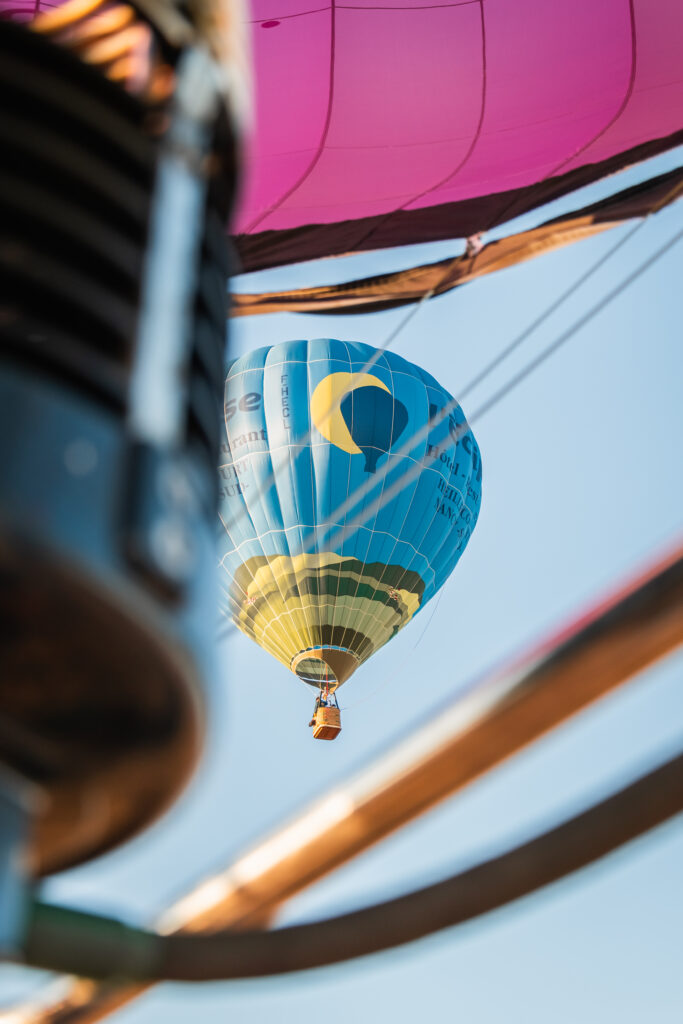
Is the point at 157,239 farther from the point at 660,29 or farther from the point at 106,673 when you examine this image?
the point at 660,29

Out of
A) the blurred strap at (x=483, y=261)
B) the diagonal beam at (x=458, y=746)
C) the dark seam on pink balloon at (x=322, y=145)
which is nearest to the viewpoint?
the diagonal beam at (x=458, y=746)

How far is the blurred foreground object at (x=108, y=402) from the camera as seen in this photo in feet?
2.53

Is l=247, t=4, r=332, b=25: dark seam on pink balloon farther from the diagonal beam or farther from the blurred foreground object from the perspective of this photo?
the diagonal beam

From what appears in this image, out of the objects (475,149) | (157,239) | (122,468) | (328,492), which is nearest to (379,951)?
(122,468)

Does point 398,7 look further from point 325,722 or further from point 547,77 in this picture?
point 325,722

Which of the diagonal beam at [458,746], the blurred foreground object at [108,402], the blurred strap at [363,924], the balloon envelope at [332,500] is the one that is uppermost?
the balloon envelope at [332,500]

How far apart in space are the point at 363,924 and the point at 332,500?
10.9m

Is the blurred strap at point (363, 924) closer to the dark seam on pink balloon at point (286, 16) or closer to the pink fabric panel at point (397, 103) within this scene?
the pink fabric panel at point (397, 103)

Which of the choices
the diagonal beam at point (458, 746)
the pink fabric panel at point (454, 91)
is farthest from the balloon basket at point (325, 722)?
the diagonal beam at point (458, 746)

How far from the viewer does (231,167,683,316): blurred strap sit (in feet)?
23.4

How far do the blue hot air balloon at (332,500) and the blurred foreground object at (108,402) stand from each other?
33.7 feet

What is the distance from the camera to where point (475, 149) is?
22.6 ft

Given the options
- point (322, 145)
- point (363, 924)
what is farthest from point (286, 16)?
point (363, 924)

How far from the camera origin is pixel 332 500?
11.7 m
